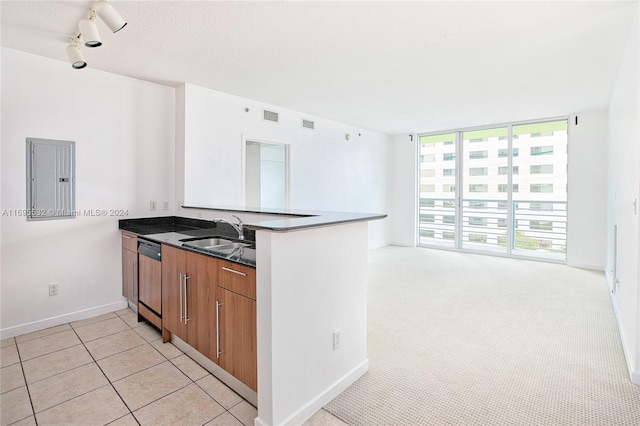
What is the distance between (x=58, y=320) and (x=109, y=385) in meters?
1.48

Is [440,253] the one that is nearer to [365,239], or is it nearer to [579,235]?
[579,235]

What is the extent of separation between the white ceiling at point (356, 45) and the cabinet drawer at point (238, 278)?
1.74m

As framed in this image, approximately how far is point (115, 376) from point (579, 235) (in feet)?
21.5

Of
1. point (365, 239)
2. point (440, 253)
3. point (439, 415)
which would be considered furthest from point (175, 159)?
point (440, 253)

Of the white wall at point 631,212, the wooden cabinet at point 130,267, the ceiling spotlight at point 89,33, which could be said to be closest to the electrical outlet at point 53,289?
the wooden cabinet at point 130,267

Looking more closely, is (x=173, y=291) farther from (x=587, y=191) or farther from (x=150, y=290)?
(x=587, y=191)

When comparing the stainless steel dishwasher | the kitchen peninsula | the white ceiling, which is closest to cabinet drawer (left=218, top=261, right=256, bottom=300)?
the kitchen peninsula

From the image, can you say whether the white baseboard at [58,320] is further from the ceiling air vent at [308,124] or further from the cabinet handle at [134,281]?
the ceiling air vent at [308,124]

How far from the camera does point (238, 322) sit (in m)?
1.90

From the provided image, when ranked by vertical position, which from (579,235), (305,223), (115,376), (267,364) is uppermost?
(305,223)

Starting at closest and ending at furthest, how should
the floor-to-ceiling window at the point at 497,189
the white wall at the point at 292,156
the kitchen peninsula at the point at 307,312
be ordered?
the kitchen peninsula at the point at 307,312 < the white wall at the point at 292,156 < the floor-to-ceiling window at the point at 497,189

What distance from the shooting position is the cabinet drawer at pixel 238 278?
1787mm

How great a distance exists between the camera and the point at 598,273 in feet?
16.5

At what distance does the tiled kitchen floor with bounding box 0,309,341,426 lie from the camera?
72.8 inches
